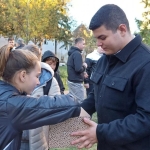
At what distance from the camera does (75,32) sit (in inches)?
1576

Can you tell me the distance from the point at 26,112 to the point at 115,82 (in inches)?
26.7

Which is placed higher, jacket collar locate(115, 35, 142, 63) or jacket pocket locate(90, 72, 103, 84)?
jacket collar locate(115, 35, 142, 63)

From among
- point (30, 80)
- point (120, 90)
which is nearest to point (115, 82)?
point (120, 90)

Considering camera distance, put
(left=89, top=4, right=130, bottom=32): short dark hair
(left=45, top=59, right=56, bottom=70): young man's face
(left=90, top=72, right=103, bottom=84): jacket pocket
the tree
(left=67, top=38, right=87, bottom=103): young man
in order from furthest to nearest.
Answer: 1. the tree
2. (left=67, top=38, right=87, bottom=103): young man
3. (left=45, top=59, right=56, bottom=70): young man's face
4. (left=90, top=72, right=103, bottom=84): jacket pocket
5. (left=89, top=4, right=130, bottom=32): short dark hair

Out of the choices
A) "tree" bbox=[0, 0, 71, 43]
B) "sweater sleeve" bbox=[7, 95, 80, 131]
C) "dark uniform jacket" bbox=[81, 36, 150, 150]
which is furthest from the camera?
"tree" bbox=[0, 0, 71, 43]

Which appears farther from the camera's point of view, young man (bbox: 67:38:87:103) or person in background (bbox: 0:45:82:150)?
young man (bbox: 67:38:87:103)

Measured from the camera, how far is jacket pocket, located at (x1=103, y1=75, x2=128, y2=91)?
195cm

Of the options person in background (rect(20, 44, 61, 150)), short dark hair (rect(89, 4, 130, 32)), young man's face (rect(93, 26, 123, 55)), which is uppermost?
short dark hair (rect(89, 4, 130, 32))

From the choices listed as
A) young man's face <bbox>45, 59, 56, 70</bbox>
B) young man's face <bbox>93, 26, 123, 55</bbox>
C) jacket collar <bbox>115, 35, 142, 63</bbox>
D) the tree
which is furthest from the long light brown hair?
the tree

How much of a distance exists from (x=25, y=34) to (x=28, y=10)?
6.66ft

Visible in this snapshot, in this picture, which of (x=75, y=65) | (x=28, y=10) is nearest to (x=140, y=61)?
(x=75, y=65)

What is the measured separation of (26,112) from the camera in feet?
5.53

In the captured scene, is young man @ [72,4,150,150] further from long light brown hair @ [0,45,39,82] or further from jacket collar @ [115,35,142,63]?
long light brown hair @ [0,45,39,82]

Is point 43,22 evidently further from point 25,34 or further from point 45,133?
point 45,133
